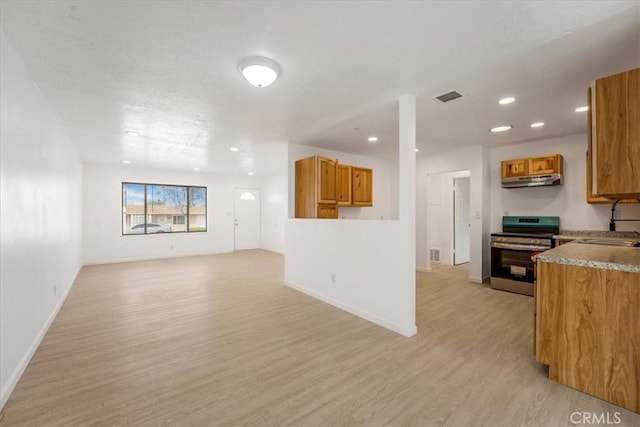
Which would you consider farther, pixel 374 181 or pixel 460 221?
pixel 460 221

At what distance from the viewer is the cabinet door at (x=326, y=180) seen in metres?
4.37

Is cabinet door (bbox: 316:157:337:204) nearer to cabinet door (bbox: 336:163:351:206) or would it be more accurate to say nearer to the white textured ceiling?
cabinet door (bbox: 336:163:351:206)

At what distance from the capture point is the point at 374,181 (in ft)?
20.4

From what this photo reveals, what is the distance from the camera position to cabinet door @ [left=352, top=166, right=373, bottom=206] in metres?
5.08

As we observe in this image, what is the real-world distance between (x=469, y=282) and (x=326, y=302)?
116 inches

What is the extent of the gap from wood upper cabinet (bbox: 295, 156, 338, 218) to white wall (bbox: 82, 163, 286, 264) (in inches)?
167

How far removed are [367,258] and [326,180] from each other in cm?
160

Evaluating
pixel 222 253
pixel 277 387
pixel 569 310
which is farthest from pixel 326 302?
pixel 222 253

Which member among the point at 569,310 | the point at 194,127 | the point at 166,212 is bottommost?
the point at 569,310

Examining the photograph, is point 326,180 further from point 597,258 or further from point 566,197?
point 566,197

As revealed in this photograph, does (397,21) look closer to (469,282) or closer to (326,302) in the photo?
(326,302)

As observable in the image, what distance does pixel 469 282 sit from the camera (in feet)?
16.9

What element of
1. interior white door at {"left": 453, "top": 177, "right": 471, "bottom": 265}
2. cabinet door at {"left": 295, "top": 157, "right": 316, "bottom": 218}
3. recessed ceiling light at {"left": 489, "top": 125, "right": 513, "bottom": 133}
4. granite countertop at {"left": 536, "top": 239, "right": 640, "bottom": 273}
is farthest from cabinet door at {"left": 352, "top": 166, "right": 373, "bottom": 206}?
granite countertop at {"left": 536, "top": 239, "right": 640, "bottom": 273}

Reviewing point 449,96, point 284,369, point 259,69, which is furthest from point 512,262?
point 259,69
